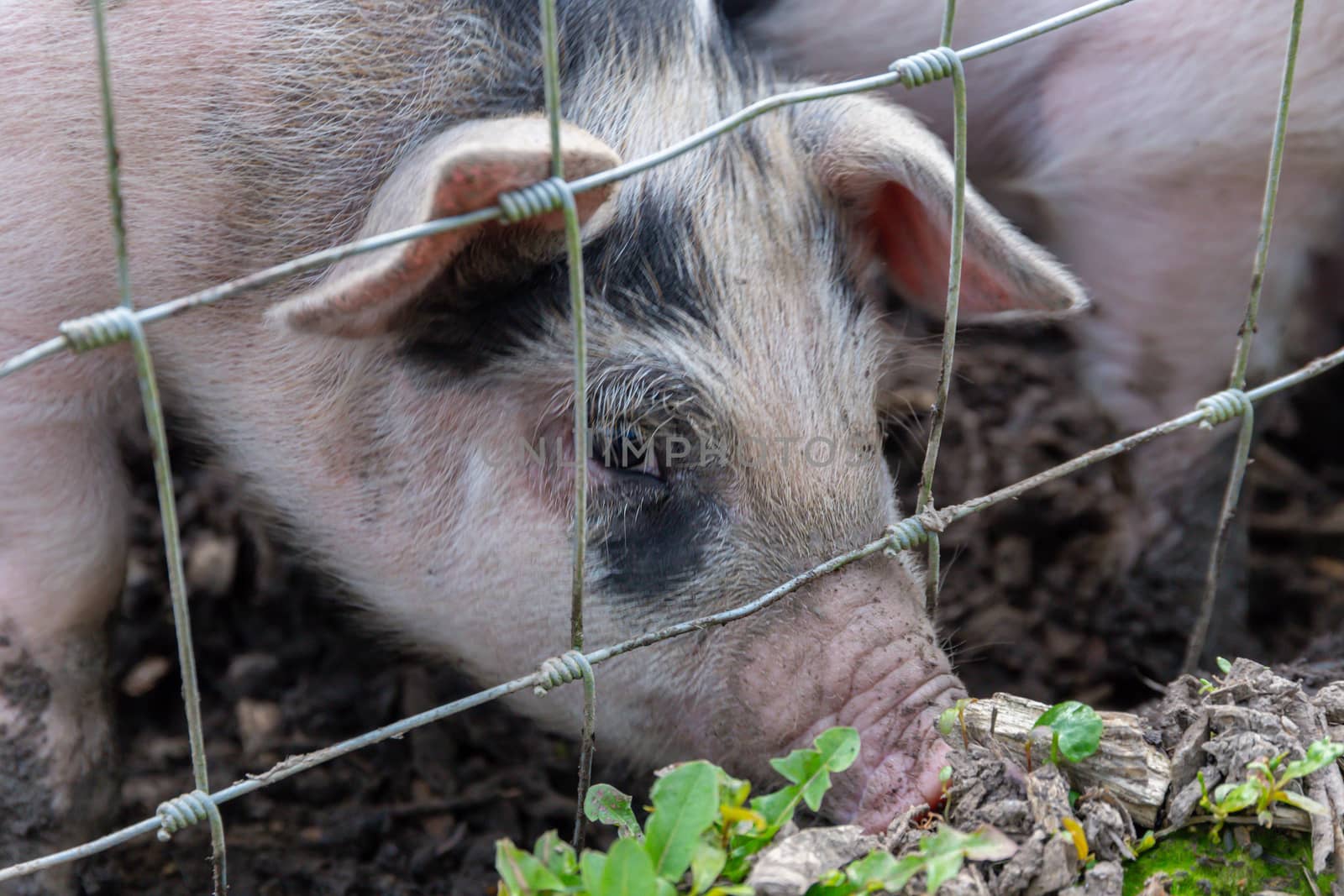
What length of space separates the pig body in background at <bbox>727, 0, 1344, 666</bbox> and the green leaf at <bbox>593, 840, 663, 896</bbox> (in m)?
1.95

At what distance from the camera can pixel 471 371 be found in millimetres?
2246

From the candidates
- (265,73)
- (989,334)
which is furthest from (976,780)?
(989,334)

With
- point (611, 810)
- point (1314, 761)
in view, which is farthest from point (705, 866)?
point (1314, 761)

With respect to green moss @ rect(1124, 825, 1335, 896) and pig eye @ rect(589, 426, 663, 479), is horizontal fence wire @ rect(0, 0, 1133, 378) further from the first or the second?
green moss @ rect(1124, 825, 1335, 896)

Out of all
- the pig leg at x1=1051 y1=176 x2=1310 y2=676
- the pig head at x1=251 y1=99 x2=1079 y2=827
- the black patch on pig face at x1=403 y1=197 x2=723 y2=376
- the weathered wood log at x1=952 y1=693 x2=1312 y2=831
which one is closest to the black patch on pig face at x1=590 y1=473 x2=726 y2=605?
the pig head at x1=251 y1=99 x2=1079 y2=827

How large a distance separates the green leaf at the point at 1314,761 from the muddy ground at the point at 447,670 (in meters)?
0.97

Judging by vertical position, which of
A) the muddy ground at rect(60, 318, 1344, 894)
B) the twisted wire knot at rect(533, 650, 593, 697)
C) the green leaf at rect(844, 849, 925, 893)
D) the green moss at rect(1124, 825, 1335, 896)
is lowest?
the muddy ground at rect(60, 318, 1344, 894)

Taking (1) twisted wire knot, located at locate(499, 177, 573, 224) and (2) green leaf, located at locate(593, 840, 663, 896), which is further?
(1) twisted wire knot, located at locate(499, 177, 573, 224)

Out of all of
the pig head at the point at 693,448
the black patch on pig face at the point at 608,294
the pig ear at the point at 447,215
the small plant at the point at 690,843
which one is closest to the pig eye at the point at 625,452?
the pig head at the point at 693,448

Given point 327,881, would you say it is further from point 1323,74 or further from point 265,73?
point 1323,74

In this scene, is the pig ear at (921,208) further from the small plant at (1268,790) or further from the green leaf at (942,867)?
the green leaf at (942,867)

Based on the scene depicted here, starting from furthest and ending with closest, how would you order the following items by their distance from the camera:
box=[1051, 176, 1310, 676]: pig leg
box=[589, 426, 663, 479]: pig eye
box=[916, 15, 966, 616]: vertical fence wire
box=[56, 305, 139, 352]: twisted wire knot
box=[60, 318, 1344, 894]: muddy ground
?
box=[1051, 176, 1310, 676]: pig leg
box=[60, 318, 1344, 894]: muddy ground
box=[589, 426, 663, 479]: pig eye
box=[916, 15, 966, 616]: vertical fence wire
box=[56, 305, 139, 352]: twisted wire knot

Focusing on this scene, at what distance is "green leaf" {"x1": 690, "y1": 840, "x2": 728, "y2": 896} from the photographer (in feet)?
4.80

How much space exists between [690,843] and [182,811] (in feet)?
1.95
